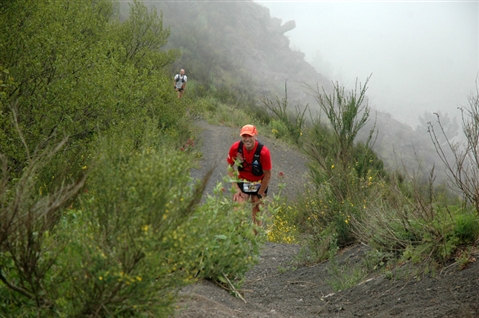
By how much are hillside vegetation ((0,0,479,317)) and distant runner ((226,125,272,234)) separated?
0.54m

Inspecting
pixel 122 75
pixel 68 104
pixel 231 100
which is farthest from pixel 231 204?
pixel 231 100

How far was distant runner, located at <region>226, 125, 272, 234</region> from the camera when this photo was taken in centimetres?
790

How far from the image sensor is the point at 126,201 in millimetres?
3516

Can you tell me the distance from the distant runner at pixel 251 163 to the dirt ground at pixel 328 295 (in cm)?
97

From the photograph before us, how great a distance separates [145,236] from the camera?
3275mm

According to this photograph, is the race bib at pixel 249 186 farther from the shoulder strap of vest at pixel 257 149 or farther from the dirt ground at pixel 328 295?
the dirt ground at pixel 328 295

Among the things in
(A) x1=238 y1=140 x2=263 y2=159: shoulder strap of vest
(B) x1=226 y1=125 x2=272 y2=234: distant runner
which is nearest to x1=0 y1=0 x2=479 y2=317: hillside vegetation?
(B) x1=226 y1=125 x2=272 y2=234: distant runner

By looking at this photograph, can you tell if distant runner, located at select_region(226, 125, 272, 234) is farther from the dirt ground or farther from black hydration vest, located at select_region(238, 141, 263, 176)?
the dirt ground

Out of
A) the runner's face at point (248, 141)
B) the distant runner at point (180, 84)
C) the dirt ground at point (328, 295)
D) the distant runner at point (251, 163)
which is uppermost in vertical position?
the distant runner at point (180, 84)

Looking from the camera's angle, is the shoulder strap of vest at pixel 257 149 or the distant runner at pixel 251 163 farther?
the shoulder strap of vest at pixel 257 149

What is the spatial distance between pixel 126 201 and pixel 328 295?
A: 4.07 metres

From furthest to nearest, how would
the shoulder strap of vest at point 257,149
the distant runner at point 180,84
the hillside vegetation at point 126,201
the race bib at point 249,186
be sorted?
the distant runner at point 180,84 < the race bib at point 249,186 < the shoulder strap of vest at point 257,149 < the hillside vegetation at point 126,201

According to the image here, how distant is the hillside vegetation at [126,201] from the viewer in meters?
3.33

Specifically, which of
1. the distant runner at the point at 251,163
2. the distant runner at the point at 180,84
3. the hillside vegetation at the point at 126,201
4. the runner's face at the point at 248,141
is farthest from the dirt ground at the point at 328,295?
the distant runner at the point at 180,84
